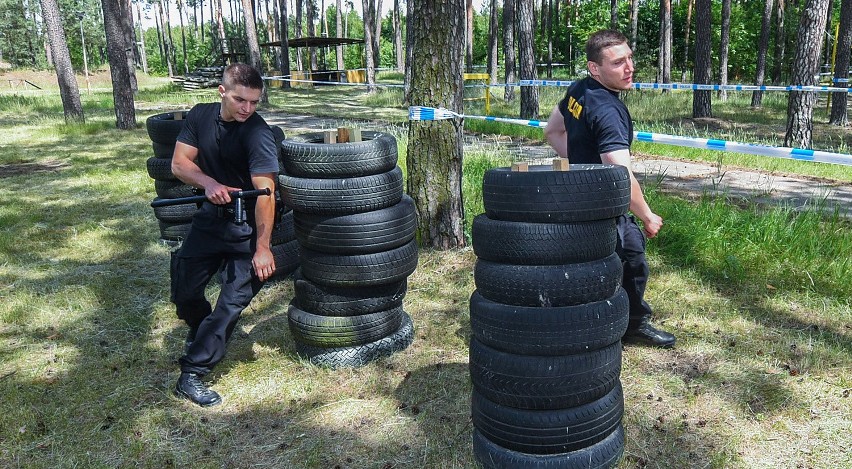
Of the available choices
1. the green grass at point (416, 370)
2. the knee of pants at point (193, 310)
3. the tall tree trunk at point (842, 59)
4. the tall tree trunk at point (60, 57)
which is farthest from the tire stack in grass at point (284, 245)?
the tall tree trunk at point (842, 59)

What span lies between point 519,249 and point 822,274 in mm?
3609

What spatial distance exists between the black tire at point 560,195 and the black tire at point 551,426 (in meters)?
0.87

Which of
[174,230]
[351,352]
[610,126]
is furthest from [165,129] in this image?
[610,126]

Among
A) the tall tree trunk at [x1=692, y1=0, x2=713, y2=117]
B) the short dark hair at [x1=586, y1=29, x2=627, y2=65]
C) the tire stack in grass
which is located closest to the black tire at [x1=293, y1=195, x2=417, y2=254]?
the tire stack in grass

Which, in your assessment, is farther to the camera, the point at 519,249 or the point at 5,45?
the point at 5,45

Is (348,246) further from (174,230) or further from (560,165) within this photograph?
(174,230)

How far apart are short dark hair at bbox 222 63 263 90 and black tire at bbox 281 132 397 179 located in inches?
18.2

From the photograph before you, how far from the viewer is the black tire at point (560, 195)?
2.63 metres

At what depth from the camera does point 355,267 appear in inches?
156

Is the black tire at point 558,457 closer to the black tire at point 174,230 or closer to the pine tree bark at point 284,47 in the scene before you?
the black tire at point 174,230

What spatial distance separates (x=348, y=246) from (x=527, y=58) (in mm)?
14467

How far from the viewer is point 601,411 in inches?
112

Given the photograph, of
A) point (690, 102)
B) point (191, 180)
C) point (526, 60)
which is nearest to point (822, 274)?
point (191, 180)

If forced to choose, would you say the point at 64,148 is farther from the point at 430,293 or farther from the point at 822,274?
the point at 822,274
